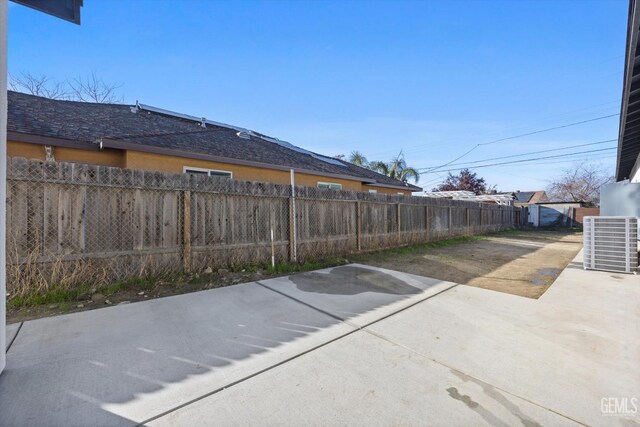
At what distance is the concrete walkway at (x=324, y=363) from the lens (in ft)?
5.90

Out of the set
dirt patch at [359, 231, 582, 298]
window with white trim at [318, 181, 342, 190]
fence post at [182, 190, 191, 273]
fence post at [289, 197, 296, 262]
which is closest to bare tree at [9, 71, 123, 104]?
window with white trim at [318, 181, 342, 190]

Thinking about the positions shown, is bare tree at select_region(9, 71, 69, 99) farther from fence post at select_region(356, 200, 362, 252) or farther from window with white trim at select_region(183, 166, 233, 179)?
fence post at select_region(356, 200, 362, 252)

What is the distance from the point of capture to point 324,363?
7.82 ft

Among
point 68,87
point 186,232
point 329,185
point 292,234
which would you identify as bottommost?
point 292,234

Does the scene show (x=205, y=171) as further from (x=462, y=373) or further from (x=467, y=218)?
(x=467, y=218)

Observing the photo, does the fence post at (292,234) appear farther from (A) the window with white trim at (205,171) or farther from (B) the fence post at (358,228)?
(A) the window with white trim at (205,171)

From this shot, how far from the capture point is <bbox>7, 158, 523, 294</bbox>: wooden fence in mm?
3824

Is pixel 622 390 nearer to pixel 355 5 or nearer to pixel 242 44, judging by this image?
pixel 355 5

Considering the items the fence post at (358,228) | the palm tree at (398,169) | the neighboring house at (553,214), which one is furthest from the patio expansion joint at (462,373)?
the neighboring house at (553,214)

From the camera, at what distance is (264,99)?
13.8 metres

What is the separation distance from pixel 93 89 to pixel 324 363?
917 inches

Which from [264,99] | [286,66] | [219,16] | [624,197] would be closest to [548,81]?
[624,197]

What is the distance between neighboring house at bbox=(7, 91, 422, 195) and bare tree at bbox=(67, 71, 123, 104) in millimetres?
9488

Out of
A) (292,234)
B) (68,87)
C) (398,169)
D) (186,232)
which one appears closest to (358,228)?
(292,234)
